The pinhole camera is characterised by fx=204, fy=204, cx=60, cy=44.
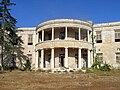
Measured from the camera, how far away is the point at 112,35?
3381 centimetres

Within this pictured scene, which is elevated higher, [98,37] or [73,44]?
[98,37]

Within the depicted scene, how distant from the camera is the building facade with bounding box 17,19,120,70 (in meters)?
31.3

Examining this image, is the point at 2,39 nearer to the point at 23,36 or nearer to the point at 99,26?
the point at 23,36

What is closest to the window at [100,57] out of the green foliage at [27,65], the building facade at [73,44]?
the building facade at [73,44]

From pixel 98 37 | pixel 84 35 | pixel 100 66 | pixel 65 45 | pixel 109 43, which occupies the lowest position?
pixel 100 66

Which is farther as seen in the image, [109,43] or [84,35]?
[84,35]

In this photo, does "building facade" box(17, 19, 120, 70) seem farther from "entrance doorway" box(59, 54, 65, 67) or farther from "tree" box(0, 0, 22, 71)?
"tree" box(0, 0, 22, 71)

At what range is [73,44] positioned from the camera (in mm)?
31094

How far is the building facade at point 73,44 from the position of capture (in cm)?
3133

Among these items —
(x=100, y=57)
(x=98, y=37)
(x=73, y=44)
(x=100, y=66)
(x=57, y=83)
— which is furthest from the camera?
(x=98, y=37)

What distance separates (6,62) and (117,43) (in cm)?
1979

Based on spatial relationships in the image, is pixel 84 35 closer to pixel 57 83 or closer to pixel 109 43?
pixel 109 43

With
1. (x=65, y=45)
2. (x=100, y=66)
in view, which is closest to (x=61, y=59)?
(x=65, y=45)

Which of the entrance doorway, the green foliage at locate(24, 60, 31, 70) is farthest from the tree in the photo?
the entrance doorway
